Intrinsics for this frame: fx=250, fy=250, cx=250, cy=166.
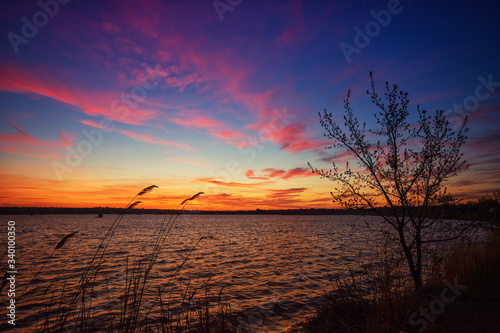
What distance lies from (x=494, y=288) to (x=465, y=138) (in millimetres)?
4760

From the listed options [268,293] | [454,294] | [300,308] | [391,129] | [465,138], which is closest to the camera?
[454,294]

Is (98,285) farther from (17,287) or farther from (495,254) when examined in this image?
(495,254)

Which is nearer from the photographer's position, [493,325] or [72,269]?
[493,325]

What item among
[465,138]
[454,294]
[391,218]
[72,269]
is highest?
[465,138]

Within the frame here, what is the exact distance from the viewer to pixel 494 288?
304 inches

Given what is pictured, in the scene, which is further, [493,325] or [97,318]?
[97,318]

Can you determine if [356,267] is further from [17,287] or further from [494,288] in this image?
[17,287]

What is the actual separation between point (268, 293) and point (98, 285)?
9.91m

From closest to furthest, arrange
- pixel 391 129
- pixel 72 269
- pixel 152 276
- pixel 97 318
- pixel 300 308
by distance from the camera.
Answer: pixel 391 129, pixel 97 318, pixel 300 308, pixel 152 276, pixel 72 269

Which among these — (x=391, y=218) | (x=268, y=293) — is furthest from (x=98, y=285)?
(x=391, y=218)

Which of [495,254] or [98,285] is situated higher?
[495,254]

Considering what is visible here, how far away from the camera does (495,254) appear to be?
10820 millimetres

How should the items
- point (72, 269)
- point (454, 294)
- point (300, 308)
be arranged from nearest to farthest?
point (454, 294)
point (300, 308)
point (72, 269)

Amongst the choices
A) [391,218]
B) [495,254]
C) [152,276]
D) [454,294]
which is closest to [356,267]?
[495,254]
